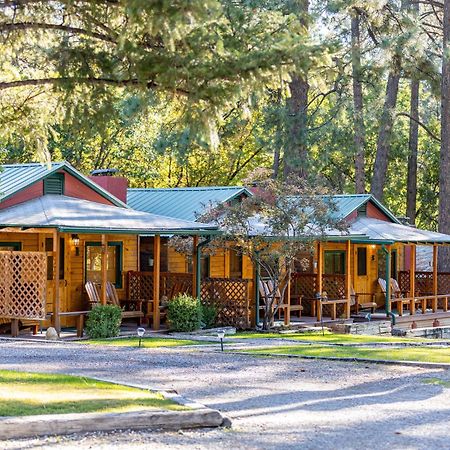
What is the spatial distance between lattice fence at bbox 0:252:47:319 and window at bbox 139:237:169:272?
674 centimetres

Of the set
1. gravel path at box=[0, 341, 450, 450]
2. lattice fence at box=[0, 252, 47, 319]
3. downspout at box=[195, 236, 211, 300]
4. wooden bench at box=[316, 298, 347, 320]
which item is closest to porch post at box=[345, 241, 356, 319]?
wooden bench at box=[316, 298, 347, 320]

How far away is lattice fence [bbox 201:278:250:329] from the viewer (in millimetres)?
24375

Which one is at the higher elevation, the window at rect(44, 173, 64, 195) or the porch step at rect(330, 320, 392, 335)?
the window at rect(44, 173, 64, 195)

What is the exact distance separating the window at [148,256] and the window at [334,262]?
5974 mm

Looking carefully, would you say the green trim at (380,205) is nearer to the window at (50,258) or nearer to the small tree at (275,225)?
the small tree at (275,225)

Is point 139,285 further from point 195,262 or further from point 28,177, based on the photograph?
point 28,177

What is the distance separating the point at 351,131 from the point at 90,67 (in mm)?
24316

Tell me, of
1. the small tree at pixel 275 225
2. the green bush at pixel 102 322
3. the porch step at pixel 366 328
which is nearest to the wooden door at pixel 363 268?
the porch step at pixel 366 328

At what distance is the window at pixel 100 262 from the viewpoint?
25.1 metres

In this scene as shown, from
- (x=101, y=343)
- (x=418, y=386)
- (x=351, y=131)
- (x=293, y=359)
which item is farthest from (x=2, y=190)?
(x=351, y=131)

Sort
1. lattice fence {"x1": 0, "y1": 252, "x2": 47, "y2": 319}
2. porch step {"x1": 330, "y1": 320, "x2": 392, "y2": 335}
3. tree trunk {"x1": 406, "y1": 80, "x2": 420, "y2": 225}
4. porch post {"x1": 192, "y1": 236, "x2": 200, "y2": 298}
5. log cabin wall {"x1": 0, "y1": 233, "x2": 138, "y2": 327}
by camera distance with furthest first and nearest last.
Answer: tree trunk {"x1": 406, "y1": 80, "x2": 420, "y2": 225} < porch step {"x1": 330, "y1": 320, "x2": 392, "y2": 335} < porch post {"x1": 192, "y1": 236, "x2": 200, "y2": 298} < log cabin wall {"x1": 0, "y1": 233, "x2": 138, "y2": 327} < lattice fence {"x1": 0, "y1": 252, "x2": 47, "y2": 319}

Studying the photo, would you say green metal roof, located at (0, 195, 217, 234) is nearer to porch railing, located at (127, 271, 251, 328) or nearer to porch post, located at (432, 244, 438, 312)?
porch railing, located at (127, 271, 251, 328)

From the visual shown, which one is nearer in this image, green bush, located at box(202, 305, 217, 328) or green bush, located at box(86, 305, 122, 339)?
green bush, located at box(86, 305, 122, 339)

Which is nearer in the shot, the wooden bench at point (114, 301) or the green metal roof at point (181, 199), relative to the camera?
the wooden bench at point (114, 301)
